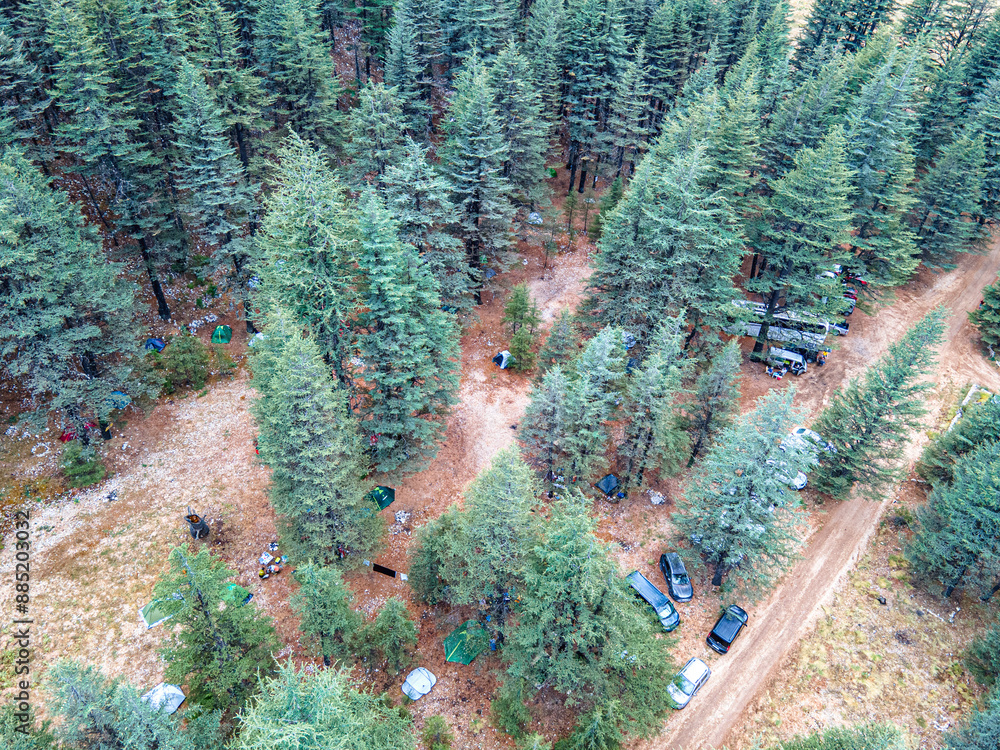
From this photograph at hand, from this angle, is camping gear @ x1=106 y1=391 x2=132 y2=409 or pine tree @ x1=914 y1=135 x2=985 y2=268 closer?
camping gear @ x1=106 y1=391 x2=132 y2=409

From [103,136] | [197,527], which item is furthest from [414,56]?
[197,527]

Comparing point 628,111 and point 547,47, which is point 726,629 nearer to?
point 628,111

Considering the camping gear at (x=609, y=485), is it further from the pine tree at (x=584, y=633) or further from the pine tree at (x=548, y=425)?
the pine tree at (x=584, y=633)

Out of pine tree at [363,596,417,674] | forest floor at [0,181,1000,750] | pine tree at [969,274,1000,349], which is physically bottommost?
forest floor at [0,181,1000,750]

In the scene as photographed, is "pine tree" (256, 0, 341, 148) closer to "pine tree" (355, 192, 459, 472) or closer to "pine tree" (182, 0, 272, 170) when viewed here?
"pine tree" (182, 0, 272, 170)

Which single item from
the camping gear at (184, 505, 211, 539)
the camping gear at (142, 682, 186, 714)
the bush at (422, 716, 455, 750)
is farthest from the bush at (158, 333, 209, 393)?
the bush at (422, 716, 455, 750)

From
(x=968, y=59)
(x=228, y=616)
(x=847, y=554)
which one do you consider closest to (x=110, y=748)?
(x=228, y=616)

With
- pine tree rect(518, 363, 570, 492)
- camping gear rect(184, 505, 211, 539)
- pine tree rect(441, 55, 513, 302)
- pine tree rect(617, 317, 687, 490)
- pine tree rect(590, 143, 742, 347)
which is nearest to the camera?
pine tree rect(518, 363, 570, 492)
